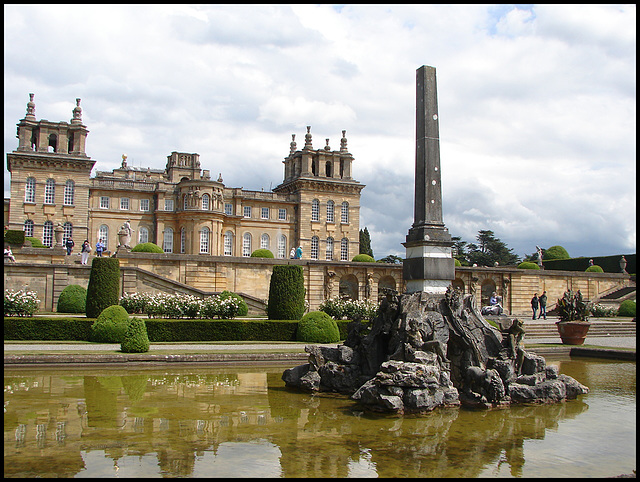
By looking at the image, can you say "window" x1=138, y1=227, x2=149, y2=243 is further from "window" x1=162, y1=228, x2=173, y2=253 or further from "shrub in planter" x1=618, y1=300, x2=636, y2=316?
"shrub in planter" x1=618, y1=300, x2=636, y2=316

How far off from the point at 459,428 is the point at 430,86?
7472 mm

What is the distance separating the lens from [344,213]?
191 feet

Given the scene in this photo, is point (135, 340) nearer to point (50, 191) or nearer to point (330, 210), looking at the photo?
point (50, 191)

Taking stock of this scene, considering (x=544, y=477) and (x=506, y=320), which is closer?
(x=544, y=477)

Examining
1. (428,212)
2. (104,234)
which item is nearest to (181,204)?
(104,234)

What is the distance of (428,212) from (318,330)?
27.1 ft

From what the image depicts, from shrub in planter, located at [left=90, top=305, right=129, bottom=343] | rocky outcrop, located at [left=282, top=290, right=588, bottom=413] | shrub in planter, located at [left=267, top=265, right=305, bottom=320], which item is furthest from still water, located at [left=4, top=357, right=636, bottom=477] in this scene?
shrub in planter, located at [left=267, top=265, right=305, bottom=320]

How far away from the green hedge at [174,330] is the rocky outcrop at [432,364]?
8.17 m

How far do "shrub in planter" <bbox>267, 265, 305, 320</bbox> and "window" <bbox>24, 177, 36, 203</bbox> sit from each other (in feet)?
106

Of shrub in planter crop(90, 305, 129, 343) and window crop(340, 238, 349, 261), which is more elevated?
window crop(340, 238, 349, 261)

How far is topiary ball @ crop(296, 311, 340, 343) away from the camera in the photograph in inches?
784

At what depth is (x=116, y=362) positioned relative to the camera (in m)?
14.2

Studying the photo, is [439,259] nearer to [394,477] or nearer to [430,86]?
[430,86]

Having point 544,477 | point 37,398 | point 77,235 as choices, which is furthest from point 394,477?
point 77,235
